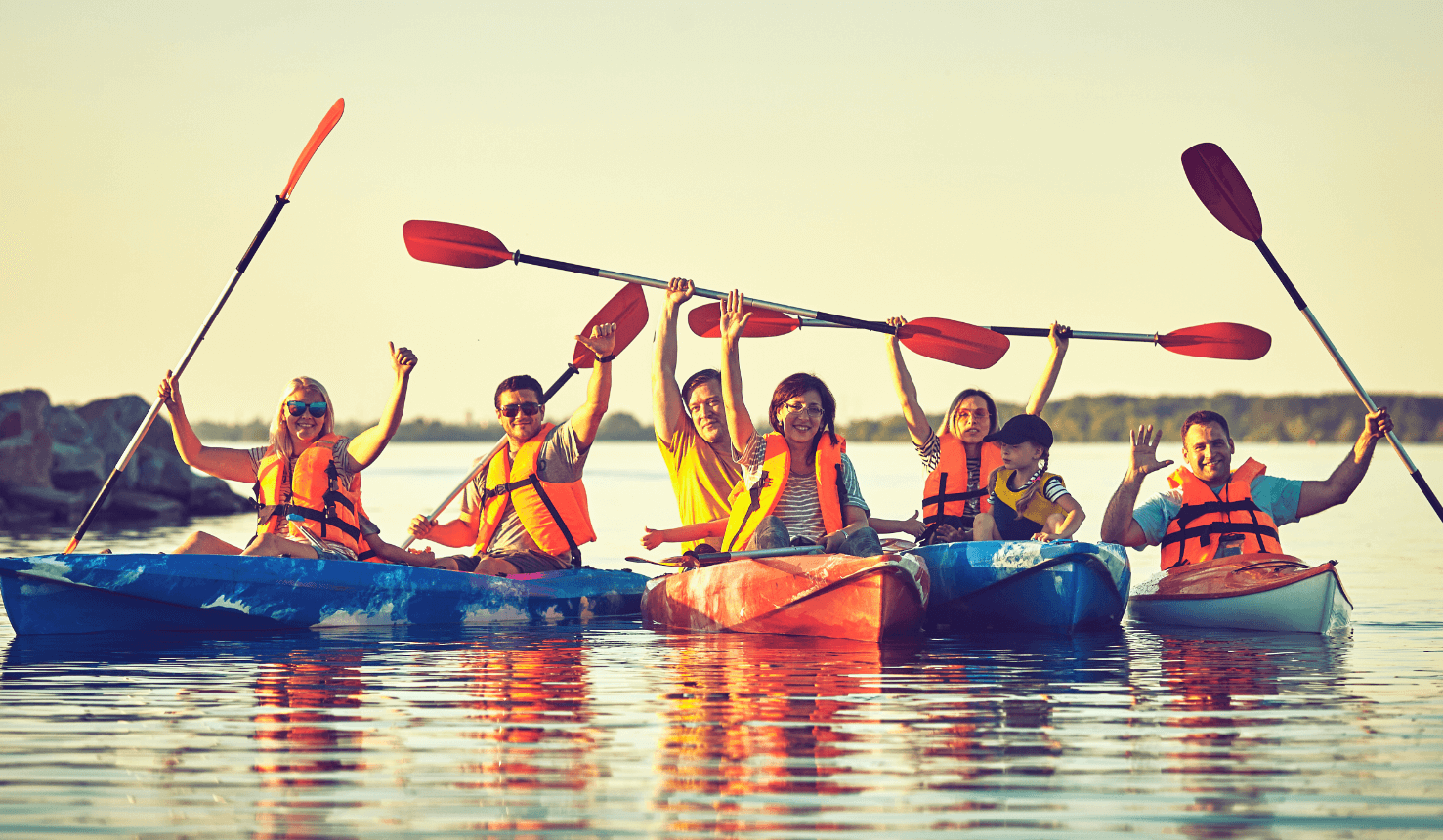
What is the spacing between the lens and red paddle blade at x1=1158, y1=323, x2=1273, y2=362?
1022 centimetres

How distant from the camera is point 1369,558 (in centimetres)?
1411

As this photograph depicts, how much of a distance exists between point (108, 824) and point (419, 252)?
6.30 m

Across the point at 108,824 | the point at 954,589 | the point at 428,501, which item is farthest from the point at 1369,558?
the point at 428,501

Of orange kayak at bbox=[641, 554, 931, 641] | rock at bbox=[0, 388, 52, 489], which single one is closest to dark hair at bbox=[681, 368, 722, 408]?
orange kayak at bbox=[641, 554, 931, 641]

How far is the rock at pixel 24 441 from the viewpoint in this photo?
22672 mm

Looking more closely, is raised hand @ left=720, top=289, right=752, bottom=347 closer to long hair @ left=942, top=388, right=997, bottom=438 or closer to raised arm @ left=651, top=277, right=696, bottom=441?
raised arm @ left=651, top=277, right=696, bottom=441

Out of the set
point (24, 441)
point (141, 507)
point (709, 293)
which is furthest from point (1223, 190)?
point (24, 441)

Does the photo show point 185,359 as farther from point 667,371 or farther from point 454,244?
point 667,371

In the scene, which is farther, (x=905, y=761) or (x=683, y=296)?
(x=683, y=296)

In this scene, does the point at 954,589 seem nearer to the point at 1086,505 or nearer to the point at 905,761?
the point at 905,761

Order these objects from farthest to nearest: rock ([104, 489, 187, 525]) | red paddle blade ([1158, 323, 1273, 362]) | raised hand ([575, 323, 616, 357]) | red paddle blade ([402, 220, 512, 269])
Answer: rock ([104, 489, 187, 525]) → red paddle blade ([1158, 323, 1273, 362]) → red paddle blade ([402, 220, 512, 269]) → raised hand ([575, 323, 616, 357])

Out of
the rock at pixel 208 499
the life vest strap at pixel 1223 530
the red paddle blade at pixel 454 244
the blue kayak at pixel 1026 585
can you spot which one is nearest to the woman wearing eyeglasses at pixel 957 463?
the blue kayak at pixel 1026 585

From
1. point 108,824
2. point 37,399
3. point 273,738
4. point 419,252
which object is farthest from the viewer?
point 37,399

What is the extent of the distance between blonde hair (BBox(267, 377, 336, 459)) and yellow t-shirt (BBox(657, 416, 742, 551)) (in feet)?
5.86
